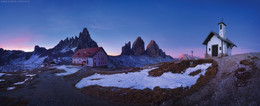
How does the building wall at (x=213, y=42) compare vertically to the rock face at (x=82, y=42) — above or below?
below

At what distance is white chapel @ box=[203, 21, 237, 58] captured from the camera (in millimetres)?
23562

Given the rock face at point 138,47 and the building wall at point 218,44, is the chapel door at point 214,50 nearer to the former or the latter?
the building wall at point 218,44

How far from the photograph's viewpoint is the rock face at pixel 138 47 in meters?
184

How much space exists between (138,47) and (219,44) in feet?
530

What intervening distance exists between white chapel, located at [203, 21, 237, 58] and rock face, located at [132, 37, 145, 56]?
156528 mm

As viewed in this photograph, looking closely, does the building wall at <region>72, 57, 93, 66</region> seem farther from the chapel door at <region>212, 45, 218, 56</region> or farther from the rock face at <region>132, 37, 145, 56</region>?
the rock face at <region>132, 37, 145, 56</region>

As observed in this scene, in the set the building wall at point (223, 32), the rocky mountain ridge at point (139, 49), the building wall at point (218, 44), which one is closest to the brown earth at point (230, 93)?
the building wall at point (218, 44)

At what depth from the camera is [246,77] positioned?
9.97 metres

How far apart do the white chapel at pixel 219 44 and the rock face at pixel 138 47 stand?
15653 centimetres

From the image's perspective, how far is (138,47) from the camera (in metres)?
185

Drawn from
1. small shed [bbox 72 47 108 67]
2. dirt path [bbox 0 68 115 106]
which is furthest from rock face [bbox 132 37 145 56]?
dirt path [bbox 0 68 115 106]

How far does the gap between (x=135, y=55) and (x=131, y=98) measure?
171 metres

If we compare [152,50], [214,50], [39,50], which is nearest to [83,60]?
[214,50]

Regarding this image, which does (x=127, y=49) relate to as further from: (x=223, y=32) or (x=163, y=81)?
(x=163, y=81)
